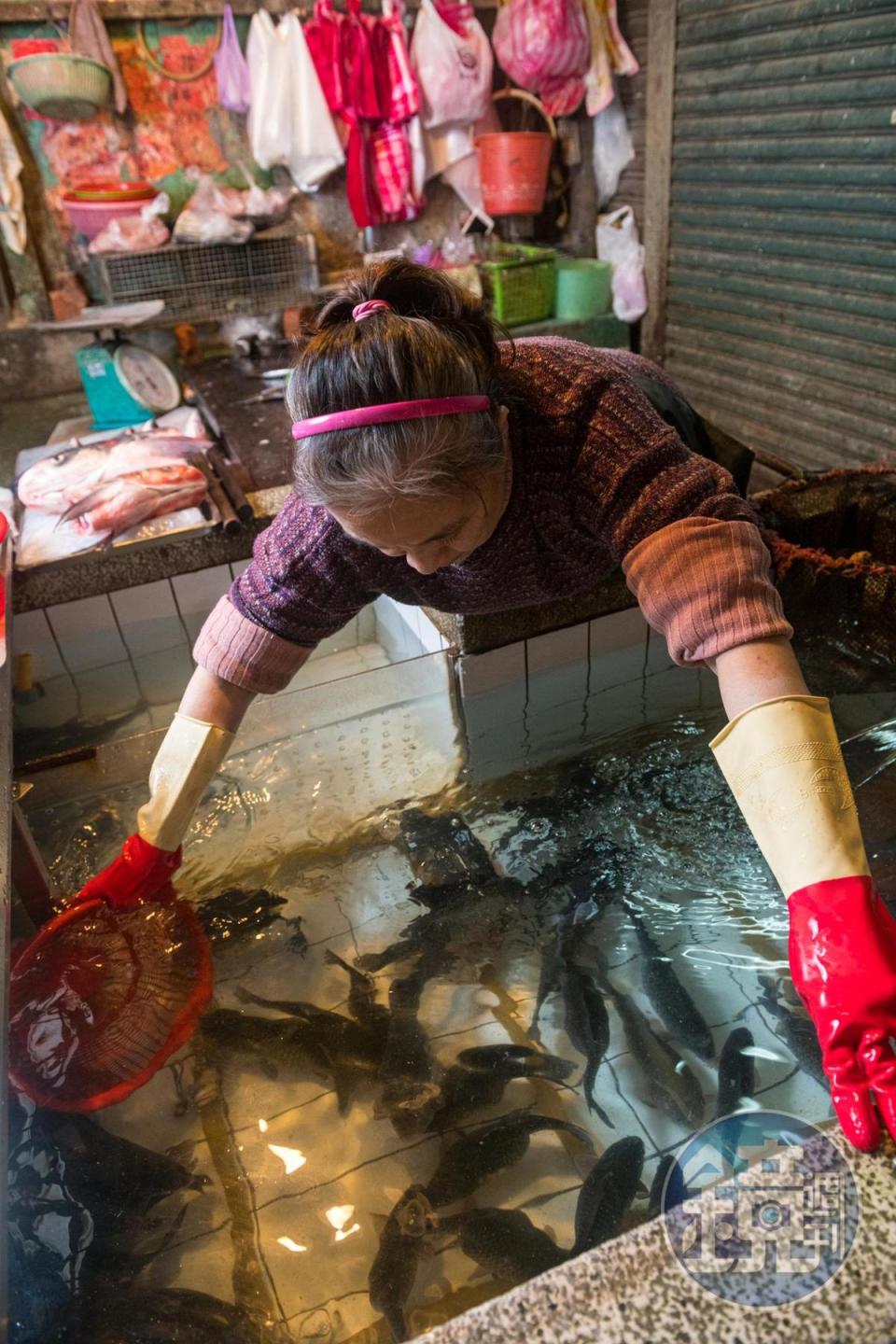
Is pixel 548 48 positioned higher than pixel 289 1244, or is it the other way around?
pixel 548 48

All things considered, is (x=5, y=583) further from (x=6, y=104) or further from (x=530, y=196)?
(x=530, y=196)

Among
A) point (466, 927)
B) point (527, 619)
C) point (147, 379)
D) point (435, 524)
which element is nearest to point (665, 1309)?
point (466, 927)

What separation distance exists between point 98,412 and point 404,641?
2.66m

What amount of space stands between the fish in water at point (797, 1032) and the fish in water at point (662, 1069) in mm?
230

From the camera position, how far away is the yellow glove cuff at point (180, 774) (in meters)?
2.12

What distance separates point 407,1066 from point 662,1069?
22.6 inches

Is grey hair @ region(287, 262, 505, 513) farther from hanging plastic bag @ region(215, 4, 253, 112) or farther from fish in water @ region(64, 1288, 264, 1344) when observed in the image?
hanging plastic bag @ region(215, 4, 253, 112)

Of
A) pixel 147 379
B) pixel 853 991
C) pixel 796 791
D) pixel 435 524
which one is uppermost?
pixel 435 524

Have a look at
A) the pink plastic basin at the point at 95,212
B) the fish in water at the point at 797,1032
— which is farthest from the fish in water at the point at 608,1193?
the pink plastic basin at the point at 95,212

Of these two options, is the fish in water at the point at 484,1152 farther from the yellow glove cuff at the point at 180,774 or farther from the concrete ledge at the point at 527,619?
the concrete ledge at the point at 527,619

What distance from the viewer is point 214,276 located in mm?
5750

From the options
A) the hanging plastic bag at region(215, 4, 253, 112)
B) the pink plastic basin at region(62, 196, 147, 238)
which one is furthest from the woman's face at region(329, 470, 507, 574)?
the hanging plastic bag at region(215, 4, 253, 112)

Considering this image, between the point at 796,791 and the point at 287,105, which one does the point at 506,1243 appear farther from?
the point at 287,105

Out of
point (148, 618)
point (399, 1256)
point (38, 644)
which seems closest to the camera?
point (399, 1256)
